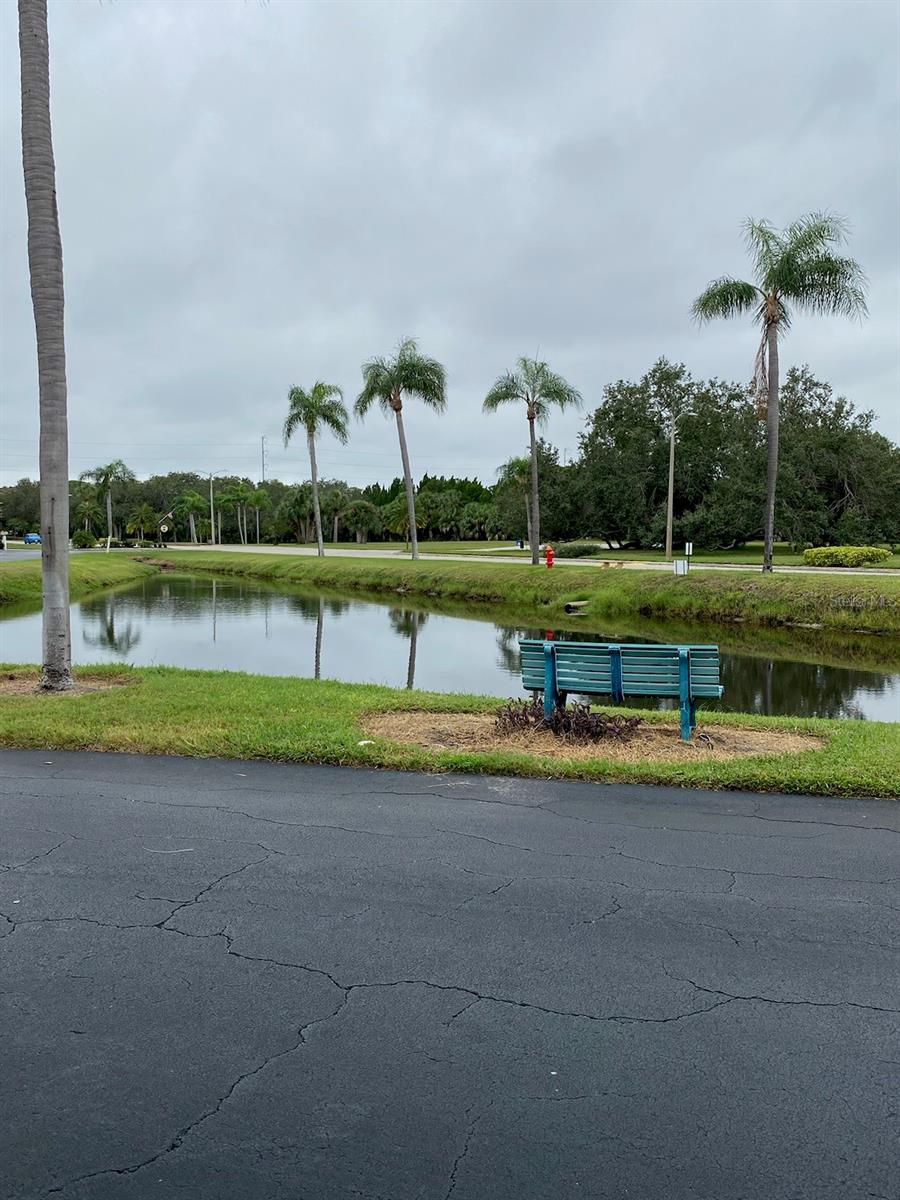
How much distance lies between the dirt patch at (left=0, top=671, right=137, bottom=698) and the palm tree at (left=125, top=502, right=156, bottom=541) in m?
107

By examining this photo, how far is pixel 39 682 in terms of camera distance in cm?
1198

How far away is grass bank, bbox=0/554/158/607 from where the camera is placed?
3444 centimetres


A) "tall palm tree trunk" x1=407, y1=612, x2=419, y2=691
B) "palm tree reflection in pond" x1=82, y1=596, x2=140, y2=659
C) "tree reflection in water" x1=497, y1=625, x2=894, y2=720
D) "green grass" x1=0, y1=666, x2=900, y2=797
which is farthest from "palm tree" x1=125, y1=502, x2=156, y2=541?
"green grass" x1=0, y1=666, x2=900, y2=797

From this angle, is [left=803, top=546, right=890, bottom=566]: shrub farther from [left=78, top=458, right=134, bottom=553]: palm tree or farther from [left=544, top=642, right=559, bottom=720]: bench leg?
[left=78, top=458, right=134, bottom=553]: palm tree

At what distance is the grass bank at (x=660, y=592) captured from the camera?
2520 centimetres

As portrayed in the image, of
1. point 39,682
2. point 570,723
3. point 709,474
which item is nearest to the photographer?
point 570,723

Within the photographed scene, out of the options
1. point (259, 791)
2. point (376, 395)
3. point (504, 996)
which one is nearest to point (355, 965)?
point (504, 996)

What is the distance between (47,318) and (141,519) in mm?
110003

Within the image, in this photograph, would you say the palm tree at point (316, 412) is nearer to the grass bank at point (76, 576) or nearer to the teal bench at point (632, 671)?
the grass bank at point (76, 576)

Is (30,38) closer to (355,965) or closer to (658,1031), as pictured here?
(355,965)

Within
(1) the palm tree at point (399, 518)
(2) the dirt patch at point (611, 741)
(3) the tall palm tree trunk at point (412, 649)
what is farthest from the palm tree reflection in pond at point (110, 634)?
(1) the palm tree at point (399, 518)

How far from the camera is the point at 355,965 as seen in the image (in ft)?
13.4

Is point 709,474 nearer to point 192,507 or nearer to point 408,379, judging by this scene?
point 408,379

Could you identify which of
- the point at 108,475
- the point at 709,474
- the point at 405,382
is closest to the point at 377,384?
the point at 405,382
